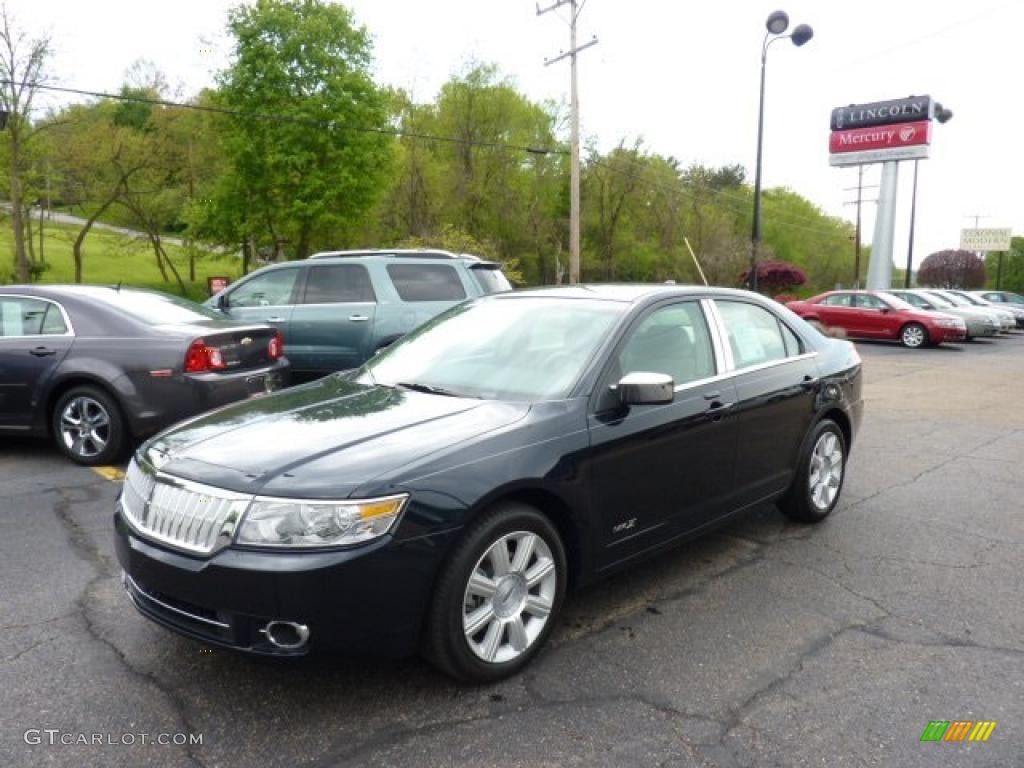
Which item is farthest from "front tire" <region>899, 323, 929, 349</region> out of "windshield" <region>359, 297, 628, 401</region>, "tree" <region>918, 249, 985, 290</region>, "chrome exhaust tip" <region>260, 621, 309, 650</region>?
"tree" <region>918, 249, 985, 290</region>

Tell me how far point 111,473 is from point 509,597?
14.4 feet

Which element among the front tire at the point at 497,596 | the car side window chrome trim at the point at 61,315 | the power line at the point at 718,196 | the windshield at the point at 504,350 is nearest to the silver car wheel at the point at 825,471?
the windshield at the point at 504,350

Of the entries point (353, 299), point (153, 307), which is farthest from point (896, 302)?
point (153, 307)

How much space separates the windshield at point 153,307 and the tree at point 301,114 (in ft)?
75.1

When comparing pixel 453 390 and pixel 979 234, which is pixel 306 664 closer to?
pixel 453 390

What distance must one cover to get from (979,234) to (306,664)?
227 feet

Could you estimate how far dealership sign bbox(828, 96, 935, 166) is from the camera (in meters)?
35.5

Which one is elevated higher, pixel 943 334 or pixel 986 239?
pixel 986 239

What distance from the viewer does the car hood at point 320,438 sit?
9.08ft

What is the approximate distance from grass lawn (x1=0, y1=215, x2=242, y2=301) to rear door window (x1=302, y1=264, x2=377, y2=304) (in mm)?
24849

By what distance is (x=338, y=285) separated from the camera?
933cm

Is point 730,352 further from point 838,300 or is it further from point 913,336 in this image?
point 838,300

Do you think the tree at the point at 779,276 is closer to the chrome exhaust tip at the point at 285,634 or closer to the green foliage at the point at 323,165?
the green foliage at the point at 323,165

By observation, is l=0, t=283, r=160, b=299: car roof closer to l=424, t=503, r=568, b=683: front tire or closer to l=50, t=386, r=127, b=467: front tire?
l=50, t=386, r=127, b=467: front tire
